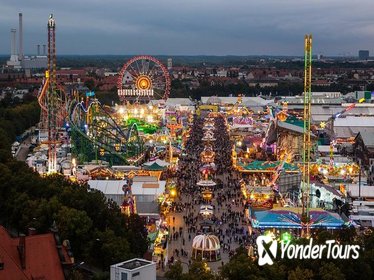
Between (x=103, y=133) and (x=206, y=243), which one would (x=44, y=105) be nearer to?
(x=103, y=133)

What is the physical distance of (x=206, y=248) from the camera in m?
27.4

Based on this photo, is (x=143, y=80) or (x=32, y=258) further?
(x=143, y=80)

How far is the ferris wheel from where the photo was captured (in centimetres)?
6806

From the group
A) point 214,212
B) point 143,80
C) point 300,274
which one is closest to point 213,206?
point 214,212

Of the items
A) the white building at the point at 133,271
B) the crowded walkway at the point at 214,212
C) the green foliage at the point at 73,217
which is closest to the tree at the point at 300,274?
the white building at the point at 133,271

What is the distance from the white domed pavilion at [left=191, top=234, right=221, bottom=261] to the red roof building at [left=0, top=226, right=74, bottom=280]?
8.80 meters

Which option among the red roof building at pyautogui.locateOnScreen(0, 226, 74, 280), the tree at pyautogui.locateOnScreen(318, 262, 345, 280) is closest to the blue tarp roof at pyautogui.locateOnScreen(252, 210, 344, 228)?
the tree at pyautogui.locateOnScreen(318, 262, 345, 280)

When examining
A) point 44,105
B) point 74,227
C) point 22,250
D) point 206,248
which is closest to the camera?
point 22,250

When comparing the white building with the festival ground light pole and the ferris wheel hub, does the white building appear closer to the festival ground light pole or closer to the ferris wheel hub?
the festival ground light pole

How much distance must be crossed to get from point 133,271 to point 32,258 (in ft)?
9.79

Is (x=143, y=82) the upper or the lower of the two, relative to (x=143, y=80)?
lower

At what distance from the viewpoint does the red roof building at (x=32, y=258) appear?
685 inches

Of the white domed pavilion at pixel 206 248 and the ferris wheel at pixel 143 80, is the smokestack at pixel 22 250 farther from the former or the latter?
the ferris wheel at pixel 143 80

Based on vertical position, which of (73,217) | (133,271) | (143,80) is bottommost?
(133,271)
